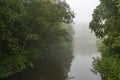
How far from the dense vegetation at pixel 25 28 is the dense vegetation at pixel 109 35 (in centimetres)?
510

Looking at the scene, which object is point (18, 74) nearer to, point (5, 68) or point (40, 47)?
point (5, 68)

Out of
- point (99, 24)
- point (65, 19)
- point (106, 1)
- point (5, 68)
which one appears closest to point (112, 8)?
point (106, 1)

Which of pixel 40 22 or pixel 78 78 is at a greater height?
pixel 40 22

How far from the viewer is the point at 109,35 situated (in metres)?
29.3

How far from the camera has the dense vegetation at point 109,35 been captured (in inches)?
893

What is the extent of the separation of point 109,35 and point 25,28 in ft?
39.1

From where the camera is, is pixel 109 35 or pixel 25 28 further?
pixel 25 28

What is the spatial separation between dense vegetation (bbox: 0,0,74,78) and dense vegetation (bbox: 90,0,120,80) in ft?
16.7

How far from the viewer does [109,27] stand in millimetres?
29469

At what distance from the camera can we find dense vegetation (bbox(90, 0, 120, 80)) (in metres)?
22.7

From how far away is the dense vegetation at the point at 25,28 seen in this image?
26.7 meters

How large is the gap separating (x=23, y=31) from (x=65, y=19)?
7.23 meters

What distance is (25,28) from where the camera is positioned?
34.2 metres

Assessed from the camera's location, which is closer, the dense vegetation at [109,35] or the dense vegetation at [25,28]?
the dense vegetation at [109,35]
